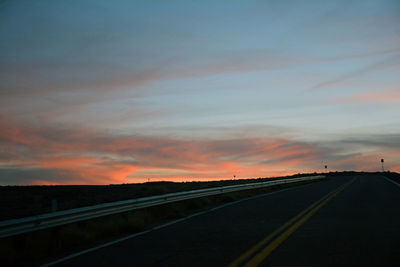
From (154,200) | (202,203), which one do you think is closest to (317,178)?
(202,203)

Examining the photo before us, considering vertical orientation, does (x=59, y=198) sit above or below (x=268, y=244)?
above

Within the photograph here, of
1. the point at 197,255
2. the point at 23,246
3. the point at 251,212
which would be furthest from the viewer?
the point at 251,212

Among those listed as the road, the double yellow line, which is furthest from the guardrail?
the double yellow line

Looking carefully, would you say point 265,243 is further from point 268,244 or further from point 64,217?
point 64,217

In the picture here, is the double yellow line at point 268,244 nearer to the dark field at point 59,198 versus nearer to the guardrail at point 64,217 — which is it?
the guardrail at point 64,217

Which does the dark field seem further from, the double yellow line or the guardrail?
the double yellow line

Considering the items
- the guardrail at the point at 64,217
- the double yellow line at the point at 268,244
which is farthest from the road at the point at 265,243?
the guardrail at the point at 64,217

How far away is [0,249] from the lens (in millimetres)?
7961

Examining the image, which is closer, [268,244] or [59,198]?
[268,244]

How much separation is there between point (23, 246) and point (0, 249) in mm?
1088

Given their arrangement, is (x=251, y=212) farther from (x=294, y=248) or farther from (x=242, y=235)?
(x=294, y=248)

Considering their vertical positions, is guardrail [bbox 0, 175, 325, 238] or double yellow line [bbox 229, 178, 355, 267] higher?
guardrail [bbox 0, 175, 325, 238]

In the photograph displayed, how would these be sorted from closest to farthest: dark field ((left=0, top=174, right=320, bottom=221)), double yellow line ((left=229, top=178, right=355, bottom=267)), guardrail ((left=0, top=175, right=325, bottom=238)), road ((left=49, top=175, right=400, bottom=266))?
1. double yellow line ((left=229, top=178, right=355, bottom=267))
2. road ((left=49, top=175, right=400, bottom=266))
3. guardrail ((left=0, top=175, right=325, bottom=238))
4. dark field ((left=0, top=174, right=320, bottom=221))

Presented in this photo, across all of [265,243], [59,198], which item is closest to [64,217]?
[265,243]
